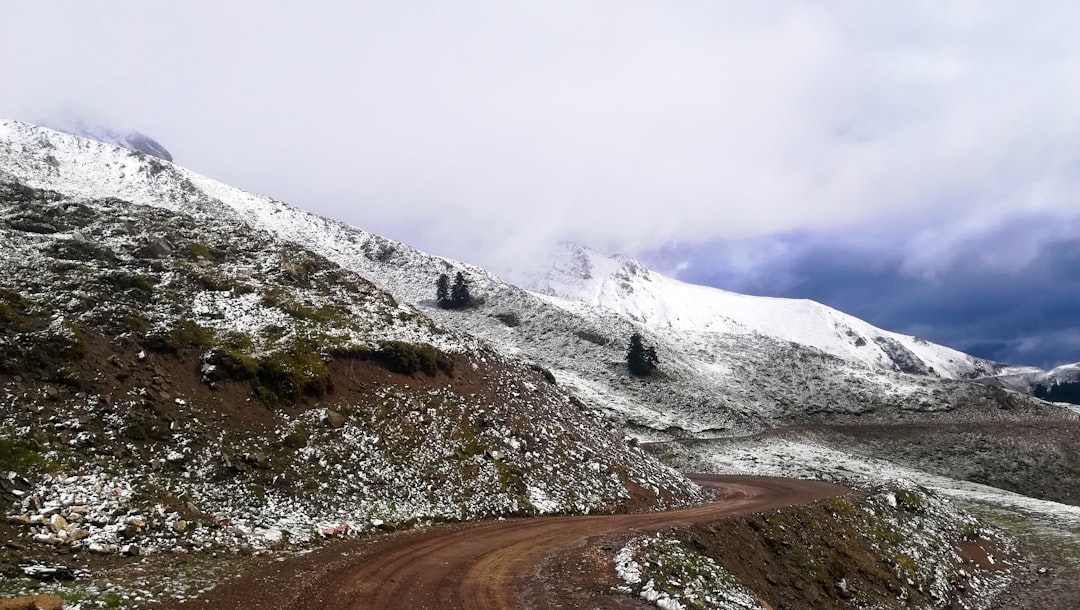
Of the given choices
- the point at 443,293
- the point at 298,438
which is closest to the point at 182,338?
the point at 298,438

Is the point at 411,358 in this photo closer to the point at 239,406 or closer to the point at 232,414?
the point at 239,406

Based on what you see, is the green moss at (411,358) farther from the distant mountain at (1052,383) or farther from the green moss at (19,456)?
the distant mountain at (1052,383)

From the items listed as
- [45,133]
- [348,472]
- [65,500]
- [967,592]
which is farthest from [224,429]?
[45,133]

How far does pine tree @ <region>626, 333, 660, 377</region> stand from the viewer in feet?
278

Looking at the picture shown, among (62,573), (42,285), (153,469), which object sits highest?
(42,285)

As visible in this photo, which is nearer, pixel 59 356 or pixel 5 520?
pixel 5 520

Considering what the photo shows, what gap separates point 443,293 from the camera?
100 m

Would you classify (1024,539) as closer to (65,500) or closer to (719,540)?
(719,540)

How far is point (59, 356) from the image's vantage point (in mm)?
22688

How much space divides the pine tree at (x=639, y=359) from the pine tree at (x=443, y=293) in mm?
33073

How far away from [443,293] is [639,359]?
36581 millimetres

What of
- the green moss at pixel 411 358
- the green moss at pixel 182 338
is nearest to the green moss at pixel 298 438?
the green moss at pixel 182 338

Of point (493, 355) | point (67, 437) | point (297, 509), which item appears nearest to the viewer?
point (67, 437)

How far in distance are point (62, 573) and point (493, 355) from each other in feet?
96.3
